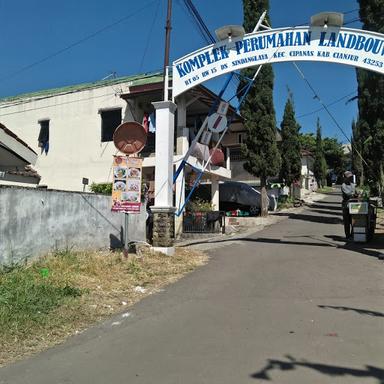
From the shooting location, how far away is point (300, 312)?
Answer: 6.96 m

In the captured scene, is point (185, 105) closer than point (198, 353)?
No

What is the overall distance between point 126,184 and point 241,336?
6119 millimetres

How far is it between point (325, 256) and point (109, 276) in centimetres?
561

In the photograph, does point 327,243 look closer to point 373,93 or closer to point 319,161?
point 373,93

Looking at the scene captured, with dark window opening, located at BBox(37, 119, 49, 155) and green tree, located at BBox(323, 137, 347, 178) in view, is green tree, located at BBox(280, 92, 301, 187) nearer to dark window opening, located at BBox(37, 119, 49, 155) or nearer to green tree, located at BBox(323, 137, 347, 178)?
dark window opening, located at BBox(37, 119, 49, 155)

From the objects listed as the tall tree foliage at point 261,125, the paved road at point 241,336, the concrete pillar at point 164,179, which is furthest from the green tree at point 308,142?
the paved road at point 241,336

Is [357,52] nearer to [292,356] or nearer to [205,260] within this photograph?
[205,260]

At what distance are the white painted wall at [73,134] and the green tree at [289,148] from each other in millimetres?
17848

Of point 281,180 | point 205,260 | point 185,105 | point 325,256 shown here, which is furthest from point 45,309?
point 281,180

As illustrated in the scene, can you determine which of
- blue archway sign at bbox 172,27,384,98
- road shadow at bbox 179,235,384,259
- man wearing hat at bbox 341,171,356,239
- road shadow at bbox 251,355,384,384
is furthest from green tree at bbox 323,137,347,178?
road shadow at bbox 251,355,384,384

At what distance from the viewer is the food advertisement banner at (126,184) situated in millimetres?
11156

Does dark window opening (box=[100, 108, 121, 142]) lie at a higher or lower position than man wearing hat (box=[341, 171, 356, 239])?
higher

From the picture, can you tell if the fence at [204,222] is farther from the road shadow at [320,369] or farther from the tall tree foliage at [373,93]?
the road shadow at [320,369]

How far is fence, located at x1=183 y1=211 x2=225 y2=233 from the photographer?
63.7 ft
